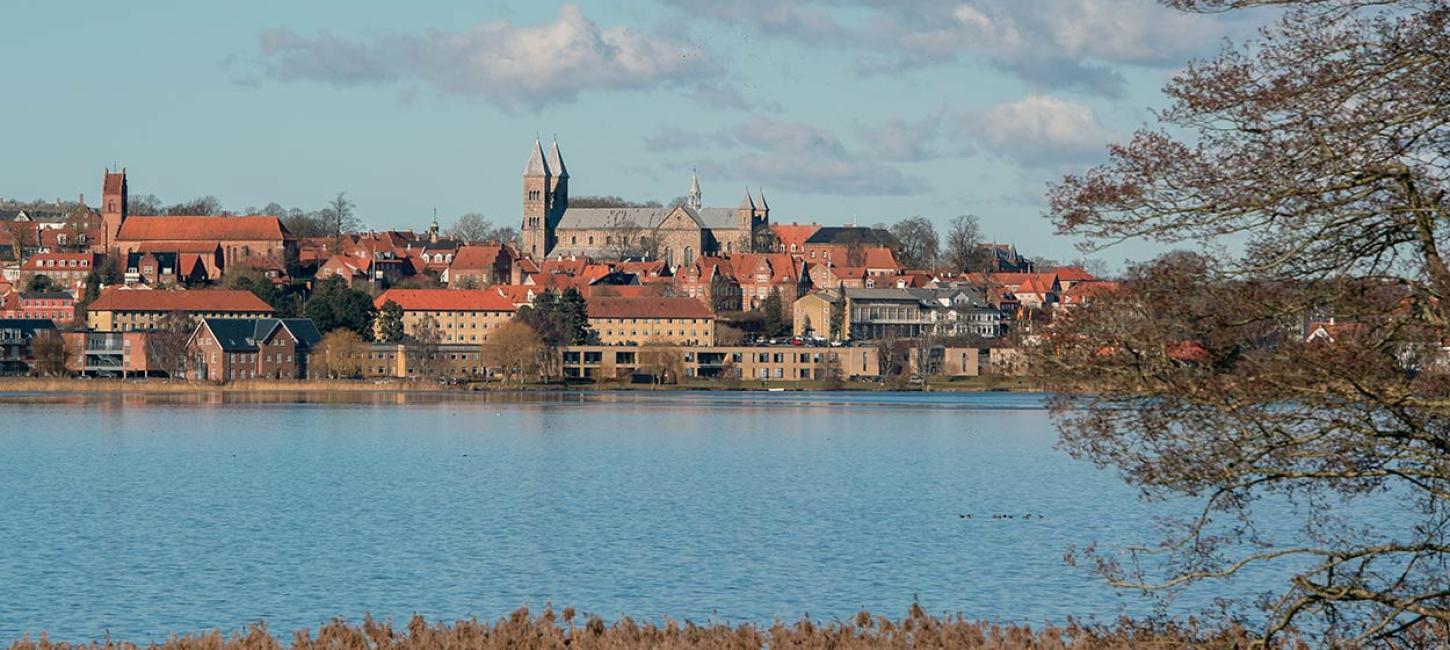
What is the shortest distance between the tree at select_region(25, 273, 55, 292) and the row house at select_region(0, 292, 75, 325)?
183 inches

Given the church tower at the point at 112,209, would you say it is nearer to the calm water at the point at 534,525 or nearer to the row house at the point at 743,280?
the row house at the point at 743,280

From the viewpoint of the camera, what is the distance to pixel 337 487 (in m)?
39.6

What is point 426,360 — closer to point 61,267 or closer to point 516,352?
→ point 516,352

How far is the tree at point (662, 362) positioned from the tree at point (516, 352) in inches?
286

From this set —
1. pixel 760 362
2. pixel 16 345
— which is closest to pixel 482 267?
pixel 760 362

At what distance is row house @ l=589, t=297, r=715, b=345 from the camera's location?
136625 millimetres

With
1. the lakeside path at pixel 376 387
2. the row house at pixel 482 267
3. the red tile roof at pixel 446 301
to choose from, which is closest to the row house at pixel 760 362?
the lakeside path at pixel 376 387

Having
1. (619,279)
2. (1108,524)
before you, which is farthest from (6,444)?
(619,279)

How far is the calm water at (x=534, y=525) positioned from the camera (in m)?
21.9

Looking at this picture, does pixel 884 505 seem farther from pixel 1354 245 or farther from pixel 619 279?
pixel 619 279

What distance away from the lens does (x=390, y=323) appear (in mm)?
129875

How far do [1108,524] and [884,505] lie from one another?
5093mm

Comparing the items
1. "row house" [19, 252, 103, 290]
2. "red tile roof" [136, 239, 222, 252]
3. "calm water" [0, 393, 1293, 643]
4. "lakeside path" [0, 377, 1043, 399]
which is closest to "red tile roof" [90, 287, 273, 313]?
"lakeside path" [0, 377, 1043, 399]

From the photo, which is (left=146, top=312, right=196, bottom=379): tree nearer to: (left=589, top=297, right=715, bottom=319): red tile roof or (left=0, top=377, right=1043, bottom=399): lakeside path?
(left=0, top=377, right=1043, bottom=399): lakeside path
